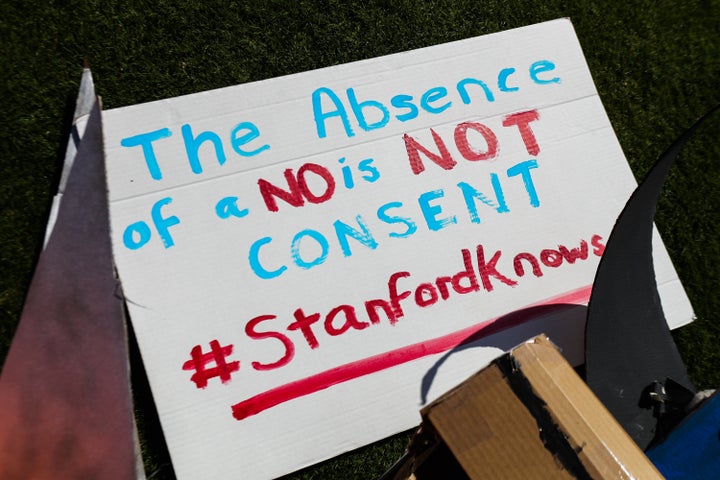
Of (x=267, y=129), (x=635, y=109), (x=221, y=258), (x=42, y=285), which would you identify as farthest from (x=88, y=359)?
(x=635, y=109)

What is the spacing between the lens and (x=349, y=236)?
129 centimetres

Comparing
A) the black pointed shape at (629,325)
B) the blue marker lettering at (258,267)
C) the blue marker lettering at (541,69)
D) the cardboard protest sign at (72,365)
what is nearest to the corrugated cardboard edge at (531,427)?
the black pointed shape at (629,325)

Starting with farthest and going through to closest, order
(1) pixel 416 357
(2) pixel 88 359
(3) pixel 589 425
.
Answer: (1) pixel 416 357 < (2) pixel 88 359 < (3) pixel 589 425

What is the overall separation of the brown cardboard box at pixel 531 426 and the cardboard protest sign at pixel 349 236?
1.67 feet

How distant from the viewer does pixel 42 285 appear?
46.4 inches

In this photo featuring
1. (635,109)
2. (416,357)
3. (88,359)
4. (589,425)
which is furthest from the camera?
(635,109)

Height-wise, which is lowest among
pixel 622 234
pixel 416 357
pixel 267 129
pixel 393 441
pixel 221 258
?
pixel 393 441

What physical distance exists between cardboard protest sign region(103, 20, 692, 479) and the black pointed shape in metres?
0.15

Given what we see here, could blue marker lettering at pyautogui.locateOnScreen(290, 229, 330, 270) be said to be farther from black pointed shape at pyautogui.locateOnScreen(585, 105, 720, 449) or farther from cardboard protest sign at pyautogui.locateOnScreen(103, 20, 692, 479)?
black pointed shape at pyautogui.locateOnScreen(585, 105, 720, 449)

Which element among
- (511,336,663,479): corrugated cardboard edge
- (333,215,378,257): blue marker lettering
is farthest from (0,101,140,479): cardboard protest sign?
(511,336,663,479): corrugated cardboard edge

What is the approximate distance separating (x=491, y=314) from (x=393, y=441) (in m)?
0.36

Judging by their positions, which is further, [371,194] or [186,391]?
[371,194]

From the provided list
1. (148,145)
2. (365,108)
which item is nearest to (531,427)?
(365,108)

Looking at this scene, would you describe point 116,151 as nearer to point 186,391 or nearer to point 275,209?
point 275,209
